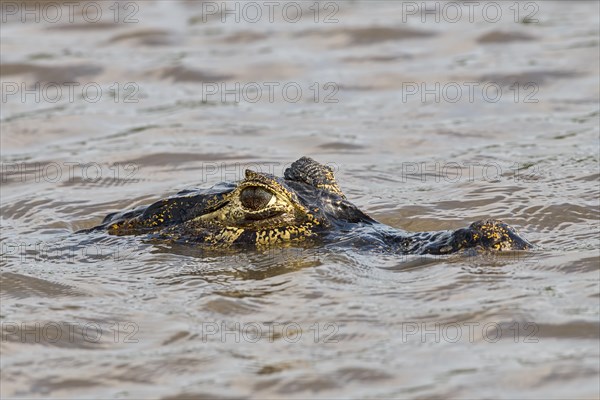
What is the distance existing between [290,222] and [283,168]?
12.5 feet

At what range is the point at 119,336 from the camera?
7391mm

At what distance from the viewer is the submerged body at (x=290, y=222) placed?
824cm

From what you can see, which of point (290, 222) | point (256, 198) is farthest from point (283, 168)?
point (256, 198)

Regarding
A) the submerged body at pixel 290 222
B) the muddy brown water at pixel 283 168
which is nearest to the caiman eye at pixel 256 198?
the submerged body at pixel 290 222

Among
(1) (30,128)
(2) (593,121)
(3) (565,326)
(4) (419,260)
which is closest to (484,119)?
(2) (593,121)

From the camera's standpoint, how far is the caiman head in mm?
8367

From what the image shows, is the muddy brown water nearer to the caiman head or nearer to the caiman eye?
the caiman head

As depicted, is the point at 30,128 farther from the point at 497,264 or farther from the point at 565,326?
the point at 565,326

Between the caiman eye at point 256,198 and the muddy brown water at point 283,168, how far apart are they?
36 centimetres

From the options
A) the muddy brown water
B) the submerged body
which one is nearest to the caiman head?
the submerged body

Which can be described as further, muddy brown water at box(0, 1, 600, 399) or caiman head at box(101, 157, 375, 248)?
caiman head at box(101, 157, 375, 248)

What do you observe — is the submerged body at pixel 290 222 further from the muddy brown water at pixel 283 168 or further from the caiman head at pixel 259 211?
the muddy brown water at pixel 283 168

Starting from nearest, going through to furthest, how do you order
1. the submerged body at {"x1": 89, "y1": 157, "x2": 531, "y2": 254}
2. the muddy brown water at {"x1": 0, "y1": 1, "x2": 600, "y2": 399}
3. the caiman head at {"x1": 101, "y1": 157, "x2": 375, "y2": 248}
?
the muddy brown water at {"x1": 0, "y1": 1, "x2": 600, "y2": 399} → the submerged body at {"x1": 89, "y1": 157, "x2": 531, "y2": 254} → the caiman head at {"x1": 101, "y1": 157, "x2": 375, "y2": 248}

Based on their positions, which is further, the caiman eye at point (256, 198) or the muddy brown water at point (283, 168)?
the caiman eye at point (256, 198)
